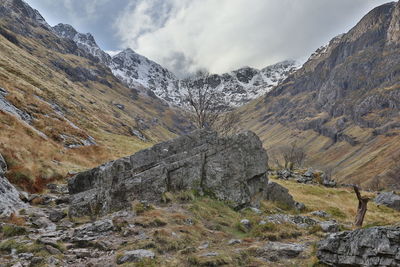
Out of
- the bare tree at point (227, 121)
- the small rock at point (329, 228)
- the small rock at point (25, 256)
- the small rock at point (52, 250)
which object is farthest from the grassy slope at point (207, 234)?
the bare tree at point (227, 121)

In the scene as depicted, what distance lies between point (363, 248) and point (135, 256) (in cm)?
789

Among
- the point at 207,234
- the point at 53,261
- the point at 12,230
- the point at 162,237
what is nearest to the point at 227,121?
the point at 207,234

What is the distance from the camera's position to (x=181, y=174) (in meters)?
21.8

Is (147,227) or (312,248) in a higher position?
(147,227)

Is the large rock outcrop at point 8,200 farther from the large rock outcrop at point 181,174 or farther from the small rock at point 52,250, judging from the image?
the small rock at point 52,250

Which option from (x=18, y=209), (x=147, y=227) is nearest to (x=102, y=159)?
(x=18, y=209)

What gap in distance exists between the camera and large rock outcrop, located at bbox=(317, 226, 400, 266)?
29.0 feet

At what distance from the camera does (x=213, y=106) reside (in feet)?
200

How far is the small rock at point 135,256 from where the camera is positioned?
1125 centimetres

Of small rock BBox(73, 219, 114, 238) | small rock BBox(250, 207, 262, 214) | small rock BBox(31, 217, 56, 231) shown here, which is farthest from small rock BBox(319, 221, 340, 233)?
small rock BBox(31, 217, 56, 231)

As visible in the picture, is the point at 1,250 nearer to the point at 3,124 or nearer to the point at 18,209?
the point at 18,209

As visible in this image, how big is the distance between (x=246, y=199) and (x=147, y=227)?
1006 centimetres

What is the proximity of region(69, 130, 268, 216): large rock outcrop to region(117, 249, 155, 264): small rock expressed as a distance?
7.45 m

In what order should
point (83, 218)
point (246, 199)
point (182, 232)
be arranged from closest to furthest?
point (182, 232) → point (83, 218) → point (246, 199)
